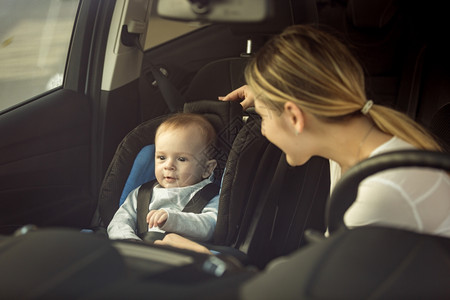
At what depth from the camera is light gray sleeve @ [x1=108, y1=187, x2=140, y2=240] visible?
1747 millimetres

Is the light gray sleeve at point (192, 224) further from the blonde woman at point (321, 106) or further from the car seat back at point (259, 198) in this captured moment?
the blonde woman at point (321, 106)

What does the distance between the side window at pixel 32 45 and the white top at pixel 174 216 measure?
56 cm

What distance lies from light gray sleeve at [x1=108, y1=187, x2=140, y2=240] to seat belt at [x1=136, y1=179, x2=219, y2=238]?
24mm

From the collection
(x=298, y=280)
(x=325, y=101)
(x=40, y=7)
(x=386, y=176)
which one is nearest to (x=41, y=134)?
(x=40, y=7)

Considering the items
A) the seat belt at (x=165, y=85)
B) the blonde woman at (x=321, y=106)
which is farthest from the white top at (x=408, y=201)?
the seat belt at (x=165, y=85)

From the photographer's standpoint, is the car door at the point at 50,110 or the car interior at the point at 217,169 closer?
the car interior at the point at 217,169

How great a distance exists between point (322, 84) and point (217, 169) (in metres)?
0.67

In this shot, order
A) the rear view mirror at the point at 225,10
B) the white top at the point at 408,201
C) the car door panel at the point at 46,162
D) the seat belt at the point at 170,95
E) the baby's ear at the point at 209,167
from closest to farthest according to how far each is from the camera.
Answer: the white top at the point at 408,201 < the rear view mirror at the point at 225,10 < the baby's ear at the point at 209,167 < the car door panel at the point at 46,162 < the seat belt at the point at 170,95

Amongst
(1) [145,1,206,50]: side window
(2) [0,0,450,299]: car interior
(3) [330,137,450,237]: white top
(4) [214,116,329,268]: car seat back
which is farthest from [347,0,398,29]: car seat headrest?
(3) [330,137,450,237]: white top

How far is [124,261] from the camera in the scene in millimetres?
A: 794

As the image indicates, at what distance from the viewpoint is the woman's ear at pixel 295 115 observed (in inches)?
51.7

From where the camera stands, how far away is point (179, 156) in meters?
1.83

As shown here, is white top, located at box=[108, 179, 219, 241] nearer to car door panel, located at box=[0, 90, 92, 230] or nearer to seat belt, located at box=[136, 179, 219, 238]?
seat belt, located at box=[136, 179, 219, 238]

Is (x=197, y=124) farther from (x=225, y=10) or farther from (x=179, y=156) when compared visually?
(x=225, y=10)
